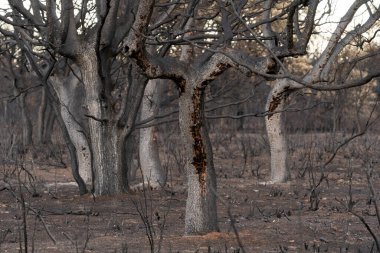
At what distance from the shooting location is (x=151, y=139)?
58.9 feet

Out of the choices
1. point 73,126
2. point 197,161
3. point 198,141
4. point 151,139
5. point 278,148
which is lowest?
point 197,161

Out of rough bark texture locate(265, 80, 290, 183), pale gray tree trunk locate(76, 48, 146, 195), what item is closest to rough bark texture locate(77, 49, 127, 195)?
pale gray tree trunk locate(76, 48, 146, 195)

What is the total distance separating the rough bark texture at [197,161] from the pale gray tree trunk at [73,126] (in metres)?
6.76

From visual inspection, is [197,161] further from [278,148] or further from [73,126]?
[278,148]

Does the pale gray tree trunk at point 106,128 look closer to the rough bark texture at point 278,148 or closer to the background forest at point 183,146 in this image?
the background forest at point 183,146

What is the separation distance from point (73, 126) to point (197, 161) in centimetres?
790

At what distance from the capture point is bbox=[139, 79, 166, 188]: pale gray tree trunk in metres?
17.4

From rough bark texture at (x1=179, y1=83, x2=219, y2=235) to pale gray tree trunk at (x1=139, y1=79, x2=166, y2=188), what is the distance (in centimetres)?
770

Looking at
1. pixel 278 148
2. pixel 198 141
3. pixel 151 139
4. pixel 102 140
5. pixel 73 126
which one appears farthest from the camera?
pixel 278 148

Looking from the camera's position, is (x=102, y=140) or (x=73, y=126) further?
(x=73, y=126)

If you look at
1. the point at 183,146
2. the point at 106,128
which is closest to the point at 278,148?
the point at 183,146

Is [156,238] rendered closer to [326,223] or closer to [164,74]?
[164,74]

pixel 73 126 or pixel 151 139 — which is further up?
pixel 73 126

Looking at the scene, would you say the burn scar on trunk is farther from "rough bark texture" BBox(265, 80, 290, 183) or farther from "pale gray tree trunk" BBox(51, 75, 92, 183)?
"rough bark texture" BBox(265, 80, 290, 183)
